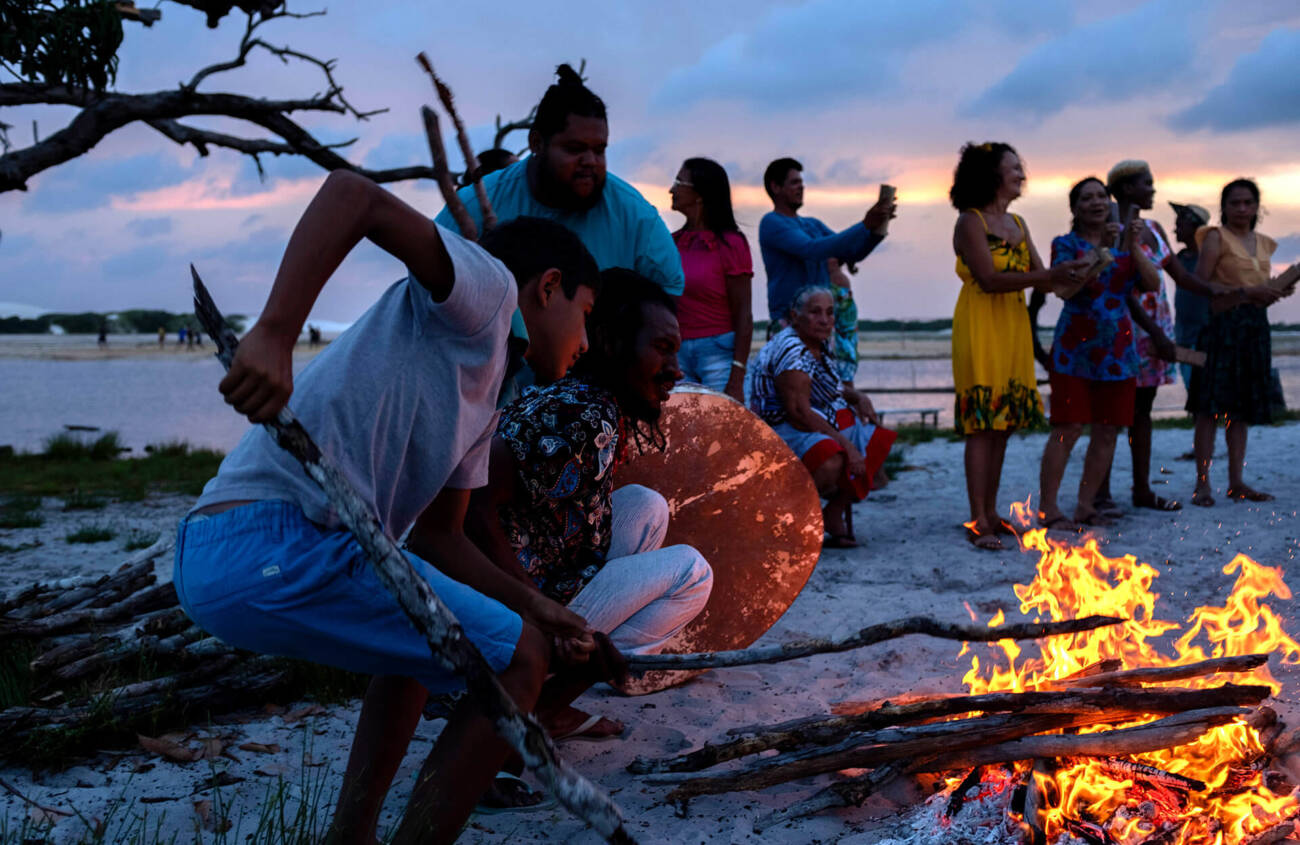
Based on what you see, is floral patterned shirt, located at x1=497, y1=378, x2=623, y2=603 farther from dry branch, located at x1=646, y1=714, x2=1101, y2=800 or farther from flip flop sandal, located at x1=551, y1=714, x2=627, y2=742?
dry branch, located at x1=646, y1=714, x2=1101, y2=800

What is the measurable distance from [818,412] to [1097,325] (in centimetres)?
172

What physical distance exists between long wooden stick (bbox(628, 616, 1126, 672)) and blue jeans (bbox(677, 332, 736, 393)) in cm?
359

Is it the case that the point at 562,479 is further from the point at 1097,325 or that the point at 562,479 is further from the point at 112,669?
the point at 1097,325

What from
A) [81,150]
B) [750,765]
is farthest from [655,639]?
[81,150]

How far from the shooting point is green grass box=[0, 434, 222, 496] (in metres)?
8.88

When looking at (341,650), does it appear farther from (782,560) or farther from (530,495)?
(782,560)

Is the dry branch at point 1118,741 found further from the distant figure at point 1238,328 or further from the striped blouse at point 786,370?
the distant figure at point 1238,328

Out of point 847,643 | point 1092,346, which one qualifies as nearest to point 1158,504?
point 1092,346

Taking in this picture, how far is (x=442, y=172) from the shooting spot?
3.37 metres

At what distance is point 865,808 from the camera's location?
279 centimetres

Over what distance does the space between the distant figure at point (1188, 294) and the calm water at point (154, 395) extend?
711cm

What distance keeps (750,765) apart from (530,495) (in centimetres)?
94

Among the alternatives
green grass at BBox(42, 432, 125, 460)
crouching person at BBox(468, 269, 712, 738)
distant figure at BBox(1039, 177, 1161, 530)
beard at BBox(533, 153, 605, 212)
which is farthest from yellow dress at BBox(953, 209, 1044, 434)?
green grass at BBox(42, 432, 125, 460)

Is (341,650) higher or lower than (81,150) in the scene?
lower
